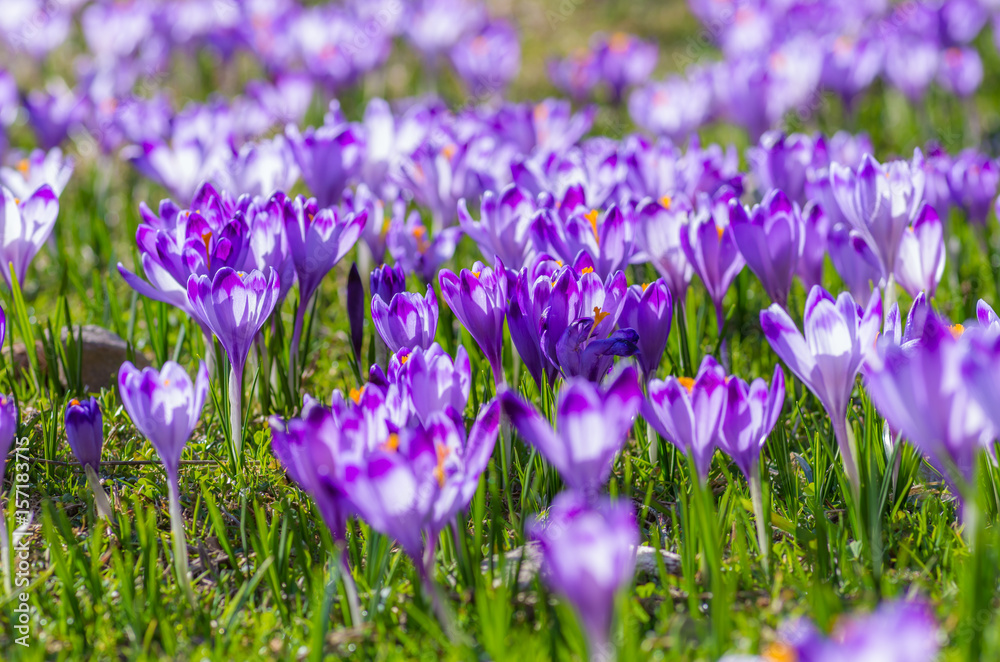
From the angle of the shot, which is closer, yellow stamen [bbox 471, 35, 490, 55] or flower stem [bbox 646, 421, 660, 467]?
flower stem [bbox 646, 421, 660, 467]

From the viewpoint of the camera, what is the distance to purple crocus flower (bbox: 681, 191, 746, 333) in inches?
91.5

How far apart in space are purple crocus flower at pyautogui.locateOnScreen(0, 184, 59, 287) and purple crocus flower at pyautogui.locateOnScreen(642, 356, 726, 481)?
1666 mm

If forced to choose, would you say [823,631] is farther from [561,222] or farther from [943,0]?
[943,0]

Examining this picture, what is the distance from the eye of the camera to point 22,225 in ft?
7.87

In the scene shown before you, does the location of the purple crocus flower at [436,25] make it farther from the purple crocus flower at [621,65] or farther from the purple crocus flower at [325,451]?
the purple crocus flower at [325,451]

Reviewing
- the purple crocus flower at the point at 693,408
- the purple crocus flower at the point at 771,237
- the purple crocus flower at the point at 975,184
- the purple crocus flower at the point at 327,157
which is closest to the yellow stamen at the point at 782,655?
the purple crocus flower at the point at 693,408

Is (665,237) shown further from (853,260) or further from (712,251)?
(853,260)

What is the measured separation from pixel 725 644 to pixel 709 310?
1.49 metres

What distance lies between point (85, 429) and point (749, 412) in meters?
1.32

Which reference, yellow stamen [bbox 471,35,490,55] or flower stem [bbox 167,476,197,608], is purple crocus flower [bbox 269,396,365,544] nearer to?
flower stem [bbox 167,476,197,608]

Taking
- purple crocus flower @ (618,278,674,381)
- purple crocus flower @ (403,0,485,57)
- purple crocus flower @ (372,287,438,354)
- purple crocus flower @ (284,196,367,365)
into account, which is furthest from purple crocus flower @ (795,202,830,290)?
purple crocus flower @ (403,0,485,57)

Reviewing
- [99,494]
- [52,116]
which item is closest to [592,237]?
[99,494]

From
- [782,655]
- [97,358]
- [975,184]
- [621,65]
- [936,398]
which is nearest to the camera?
[782,655]

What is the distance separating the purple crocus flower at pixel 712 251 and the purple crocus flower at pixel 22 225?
5.38ft
